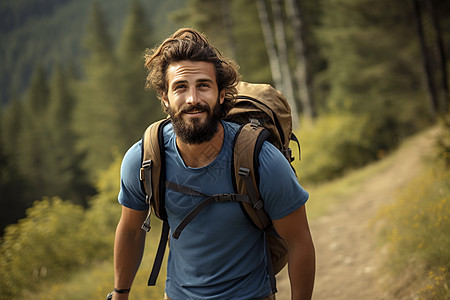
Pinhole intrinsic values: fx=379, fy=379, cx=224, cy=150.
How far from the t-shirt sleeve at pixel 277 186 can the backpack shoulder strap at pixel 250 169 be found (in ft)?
0.10

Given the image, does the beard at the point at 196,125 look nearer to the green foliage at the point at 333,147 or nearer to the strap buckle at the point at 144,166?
the strap buckle at the point at 144,166

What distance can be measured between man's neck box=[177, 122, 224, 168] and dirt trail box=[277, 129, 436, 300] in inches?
113

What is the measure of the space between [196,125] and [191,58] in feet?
1.17

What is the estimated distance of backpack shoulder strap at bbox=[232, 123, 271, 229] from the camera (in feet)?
5.81

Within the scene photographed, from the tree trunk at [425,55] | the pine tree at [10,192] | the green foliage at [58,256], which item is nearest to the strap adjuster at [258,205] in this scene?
the green foliage at [58,256]

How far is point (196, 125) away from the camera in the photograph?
1867 mm

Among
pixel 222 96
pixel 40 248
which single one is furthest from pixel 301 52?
pixel 222 96

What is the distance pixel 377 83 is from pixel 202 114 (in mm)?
15914

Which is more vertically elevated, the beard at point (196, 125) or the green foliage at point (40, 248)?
the beard at point (196, 125)

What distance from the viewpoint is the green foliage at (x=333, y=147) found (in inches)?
484

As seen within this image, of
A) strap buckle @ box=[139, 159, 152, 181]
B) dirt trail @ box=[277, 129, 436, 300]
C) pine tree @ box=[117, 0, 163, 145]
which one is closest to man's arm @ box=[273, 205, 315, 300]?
strap buckle @ box=[139, 159, 152, 181]

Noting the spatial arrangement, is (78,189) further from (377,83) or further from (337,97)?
(377,83)

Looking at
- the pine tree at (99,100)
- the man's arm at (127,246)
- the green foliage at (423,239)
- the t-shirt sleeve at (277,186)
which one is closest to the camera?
the t-shirt sleeve at (277,186)

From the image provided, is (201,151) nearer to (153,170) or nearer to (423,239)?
(153,170)
